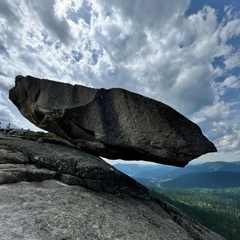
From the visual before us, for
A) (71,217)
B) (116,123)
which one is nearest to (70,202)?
(71,217)

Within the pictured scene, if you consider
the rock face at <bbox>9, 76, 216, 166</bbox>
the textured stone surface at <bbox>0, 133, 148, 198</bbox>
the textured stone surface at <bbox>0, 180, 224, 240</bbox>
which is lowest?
the textured stone surface at <bbox>0, 180, 224, 240</bbox>

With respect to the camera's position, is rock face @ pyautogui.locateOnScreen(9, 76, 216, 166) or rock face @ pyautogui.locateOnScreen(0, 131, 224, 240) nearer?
rock face @ pyautogui.locateOnScreen(0, 131, 224, 240)

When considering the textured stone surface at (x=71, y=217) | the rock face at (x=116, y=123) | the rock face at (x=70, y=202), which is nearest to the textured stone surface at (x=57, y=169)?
the rock face at (x=70, y=202)

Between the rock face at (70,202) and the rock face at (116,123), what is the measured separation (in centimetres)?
277

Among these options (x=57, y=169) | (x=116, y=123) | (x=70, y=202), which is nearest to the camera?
(x=70, y=202)

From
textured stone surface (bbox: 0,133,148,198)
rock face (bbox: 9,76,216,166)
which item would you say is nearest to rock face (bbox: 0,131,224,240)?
textured stone surface (bbox: 0,133,148,198)

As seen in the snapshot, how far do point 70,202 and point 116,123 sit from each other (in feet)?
27.2

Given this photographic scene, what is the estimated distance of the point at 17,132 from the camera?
22.2 metres

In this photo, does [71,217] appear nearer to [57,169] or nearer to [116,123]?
[57,169]

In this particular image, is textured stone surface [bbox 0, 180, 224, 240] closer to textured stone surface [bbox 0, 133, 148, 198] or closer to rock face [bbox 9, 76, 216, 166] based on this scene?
textured stone surface [bbox 0, 133, 148, 198]

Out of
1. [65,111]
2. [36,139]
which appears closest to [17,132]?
[36,139]

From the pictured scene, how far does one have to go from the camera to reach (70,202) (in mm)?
11477

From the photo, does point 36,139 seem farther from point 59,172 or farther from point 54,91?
point 59,172

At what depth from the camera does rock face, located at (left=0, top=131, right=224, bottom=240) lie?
9320mm
